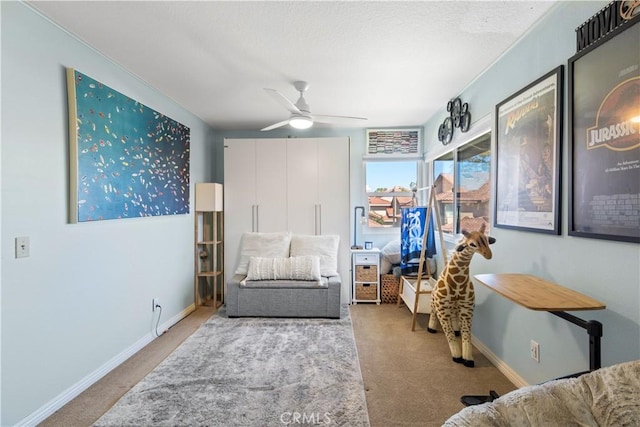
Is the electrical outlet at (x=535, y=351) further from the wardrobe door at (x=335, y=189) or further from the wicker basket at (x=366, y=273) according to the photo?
the wardrobe door at (x=335, y=189)

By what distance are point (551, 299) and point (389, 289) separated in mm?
2665

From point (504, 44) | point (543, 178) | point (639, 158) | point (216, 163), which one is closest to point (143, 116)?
point (216, 163)

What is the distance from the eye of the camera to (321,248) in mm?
3965

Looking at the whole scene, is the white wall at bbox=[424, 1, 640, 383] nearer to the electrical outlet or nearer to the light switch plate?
the electrical outlet

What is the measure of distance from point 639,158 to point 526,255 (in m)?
0.97

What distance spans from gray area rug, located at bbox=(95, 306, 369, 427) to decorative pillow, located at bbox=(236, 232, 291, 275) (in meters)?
1.01

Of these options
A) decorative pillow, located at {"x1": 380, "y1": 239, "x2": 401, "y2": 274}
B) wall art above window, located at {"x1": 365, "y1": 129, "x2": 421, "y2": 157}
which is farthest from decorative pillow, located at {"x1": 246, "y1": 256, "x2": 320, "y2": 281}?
wall art above window, located at {"x1": 365, "y1": 129, "x2": 421, "y2": 157}

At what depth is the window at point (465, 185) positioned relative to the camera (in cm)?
282

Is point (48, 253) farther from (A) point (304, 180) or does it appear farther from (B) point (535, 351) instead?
(B) point (535, 351)

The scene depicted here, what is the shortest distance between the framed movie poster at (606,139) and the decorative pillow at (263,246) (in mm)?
2963

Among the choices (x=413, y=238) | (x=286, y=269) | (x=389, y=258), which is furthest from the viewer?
(x=389, y=258)

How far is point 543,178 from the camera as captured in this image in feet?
6.23

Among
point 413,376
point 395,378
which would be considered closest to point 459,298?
point 413,376

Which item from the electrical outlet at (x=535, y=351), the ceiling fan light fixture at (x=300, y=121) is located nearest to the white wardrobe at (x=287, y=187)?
the ceiling fan light fixture at (x=300, y=121)
